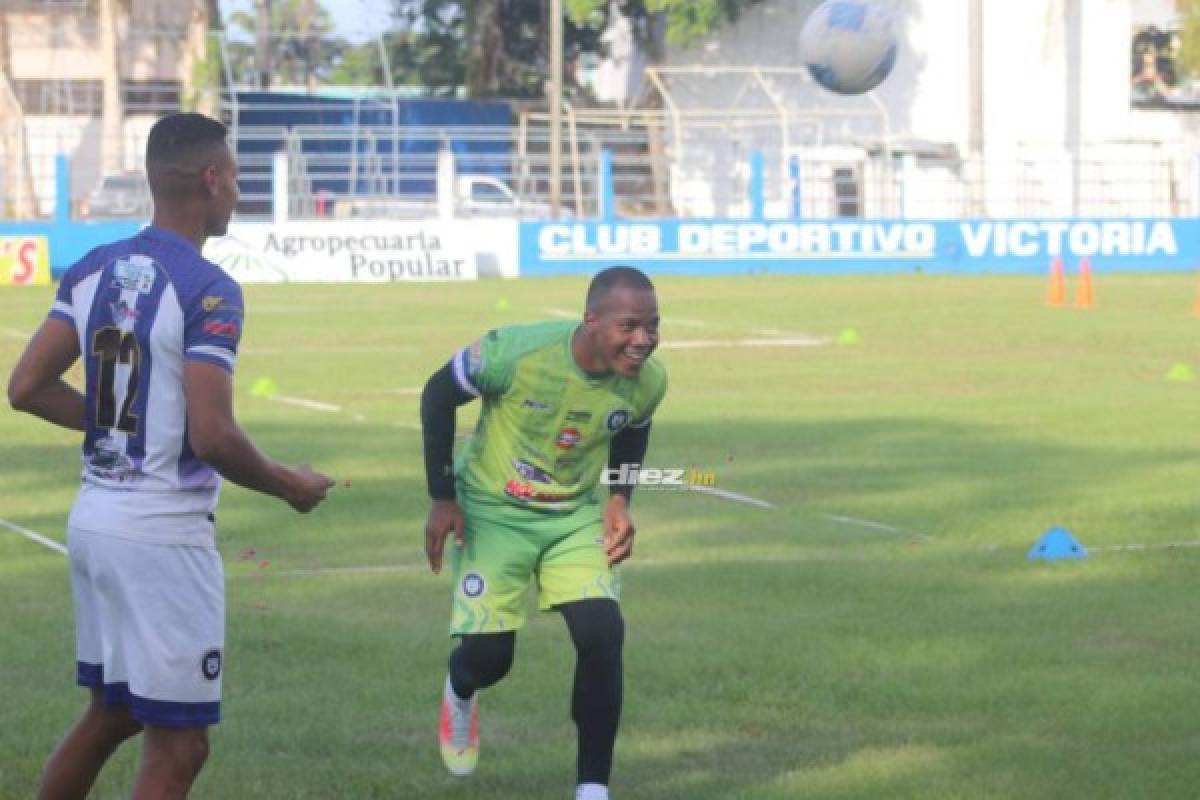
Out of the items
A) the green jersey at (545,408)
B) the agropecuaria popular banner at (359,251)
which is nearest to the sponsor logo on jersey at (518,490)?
the green jersey at (545,408)

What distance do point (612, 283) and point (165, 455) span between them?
178 centimetres

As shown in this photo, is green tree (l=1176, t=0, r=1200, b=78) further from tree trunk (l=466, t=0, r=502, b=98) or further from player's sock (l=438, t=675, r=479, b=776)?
player's sock (l=438, t=675, r=479, b=776)

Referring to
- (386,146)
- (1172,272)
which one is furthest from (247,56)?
(1172,272)

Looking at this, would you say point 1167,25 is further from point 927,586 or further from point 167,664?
point 167,664

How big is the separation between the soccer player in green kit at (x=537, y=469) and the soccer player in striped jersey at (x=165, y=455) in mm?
1448

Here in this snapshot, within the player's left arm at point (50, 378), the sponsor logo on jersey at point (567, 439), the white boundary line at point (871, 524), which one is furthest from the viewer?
the white boundary line at point (871, 524)

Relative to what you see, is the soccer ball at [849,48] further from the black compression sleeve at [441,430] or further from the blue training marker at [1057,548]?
the black compression sleeve at [441,430]

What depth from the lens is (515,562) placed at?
677 centimetres

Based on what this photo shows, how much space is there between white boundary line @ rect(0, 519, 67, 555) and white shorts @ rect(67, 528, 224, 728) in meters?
6.51

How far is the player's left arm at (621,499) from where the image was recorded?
680 centimetres

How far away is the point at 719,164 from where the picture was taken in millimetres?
61219

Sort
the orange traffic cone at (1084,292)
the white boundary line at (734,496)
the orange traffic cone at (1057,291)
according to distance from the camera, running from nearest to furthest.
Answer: the white boundary line at (734,496) < the orange traffic cone at (1084,292) < the orange traffic cone at (1057,291)

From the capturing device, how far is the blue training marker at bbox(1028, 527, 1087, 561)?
11.3 m

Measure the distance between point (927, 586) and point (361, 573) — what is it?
2661mm
